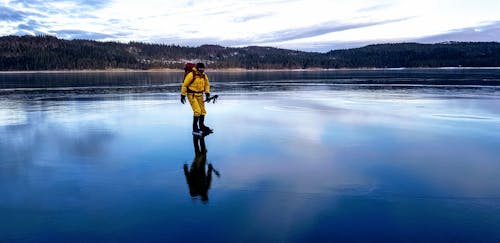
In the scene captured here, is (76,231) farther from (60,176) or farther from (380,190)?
(380,190)

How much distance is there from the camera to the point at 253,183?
19.4 ft

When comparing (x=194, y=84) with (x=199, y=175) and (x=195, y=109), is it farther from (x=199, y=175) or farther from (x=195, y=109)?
(x=199, y=175)

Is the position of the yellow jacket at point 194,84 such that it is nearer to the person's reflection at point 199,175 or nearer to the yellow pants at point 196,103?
the yellow pants at point 196,103

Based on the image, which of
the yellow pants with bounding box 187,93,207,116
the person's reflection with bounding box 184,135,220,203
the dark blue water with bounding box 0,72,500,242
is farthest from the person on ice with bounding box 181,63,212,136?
the person's reflection with bounding box 184,135,220,203

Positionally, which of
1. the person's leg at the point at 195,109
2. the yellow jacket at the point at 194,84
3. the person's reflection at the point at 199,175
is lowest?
the person's reflection at the point at 199,175

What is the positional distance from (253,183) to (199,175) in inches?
36.8

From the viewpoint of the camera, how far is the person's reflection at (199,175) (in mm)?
5539

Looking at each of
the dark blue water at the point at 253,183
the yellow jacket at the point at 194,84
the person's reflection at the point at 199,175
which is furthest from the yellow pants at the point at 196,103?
the person's reflection at the point at 199,175

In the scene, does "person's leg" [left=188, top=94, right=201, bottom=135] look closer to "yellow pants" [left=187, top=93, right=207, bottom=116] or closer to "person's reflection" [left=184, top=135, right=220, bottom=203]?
"yellow pants" [left=187, top=93, right=207, bottom=116]

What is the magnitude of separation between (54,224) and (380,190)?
3770mm

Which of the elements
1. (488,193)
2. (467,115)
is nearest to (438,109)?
(467,115)

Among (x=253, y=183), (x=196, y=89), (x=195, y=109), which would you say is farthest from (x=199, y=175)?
(x=196, y=89)

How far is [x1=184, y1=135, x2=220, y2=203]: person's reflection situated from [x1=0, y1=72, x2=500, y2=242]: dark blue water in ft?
0.09

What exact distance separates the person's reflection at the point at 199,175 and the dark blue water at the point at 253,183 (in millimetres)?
29
